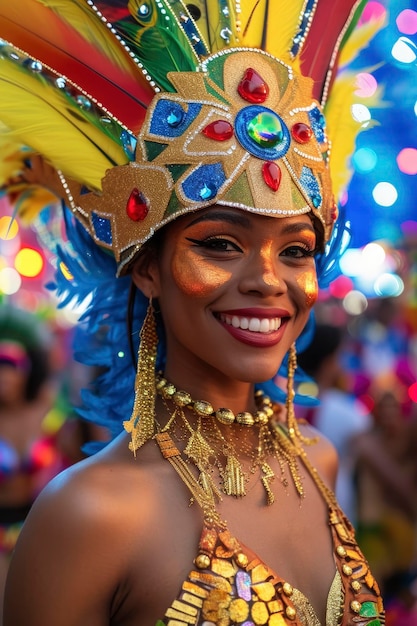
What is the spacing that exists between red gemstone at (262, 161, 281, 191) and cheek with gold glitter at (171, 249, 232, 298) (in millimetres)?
267

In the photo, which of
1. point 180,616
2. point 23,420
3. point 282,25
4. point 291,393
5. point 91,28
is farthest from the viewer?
point 23,420

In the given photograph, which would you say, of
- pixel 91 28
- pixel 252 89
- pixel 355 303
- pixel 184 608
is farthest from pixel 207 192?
pixel 355 303

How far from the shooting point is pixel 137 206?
229 cm

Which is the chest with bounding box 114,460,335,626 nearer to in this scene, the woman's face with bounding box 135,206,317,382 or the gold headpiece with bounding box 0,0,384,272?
the woman's face with bounding box 135,206,317,382

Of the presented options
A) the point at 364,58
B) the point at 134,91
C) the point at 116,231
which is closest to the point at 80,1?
the point at 134,91

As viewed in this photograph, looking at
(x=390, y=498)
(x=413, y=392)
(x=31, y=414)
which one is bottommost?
(x=390, y=498)

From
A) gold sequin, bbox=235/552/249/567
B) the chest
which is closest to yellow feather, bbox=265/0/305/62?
the chest

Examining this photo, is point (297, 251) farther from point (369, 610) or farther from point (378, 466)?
→ point (378, 466)

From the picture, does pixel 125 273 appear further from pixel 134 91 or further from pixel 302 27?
pixel 302 27

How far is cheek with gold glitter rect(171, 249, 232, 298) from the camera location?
2.17 m

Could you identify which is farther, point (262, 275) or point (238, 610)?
point (262, 275)

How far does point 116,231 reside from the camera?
2.38 m

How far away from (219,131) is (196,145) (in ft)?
0.24

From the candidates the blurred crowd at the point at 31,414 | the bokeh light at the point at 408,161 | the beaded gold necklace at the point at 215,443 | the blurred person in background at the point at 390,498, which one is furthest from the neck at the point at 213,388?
the blurred person in background at the point at 390,498
